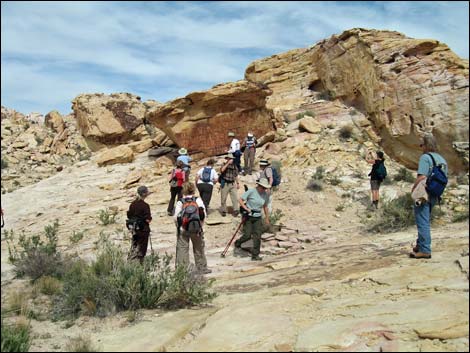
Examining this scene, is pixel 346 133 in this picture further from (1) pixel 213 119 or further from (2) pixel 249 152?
(1) pixel 213 119

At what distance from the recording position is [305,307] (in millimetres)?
4805

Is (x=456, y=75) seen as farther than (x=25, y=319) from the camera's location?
Yes

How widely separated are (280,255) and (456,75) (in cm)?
921

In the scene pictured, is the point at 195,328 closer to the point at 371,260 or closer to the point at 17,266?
the point at 17,266

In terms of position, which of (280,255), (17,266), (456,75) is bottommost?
(280,255)

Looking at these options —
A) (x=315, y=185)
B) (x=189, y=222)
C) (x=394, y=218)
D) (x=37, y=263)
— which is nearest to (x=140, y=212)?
(x=189, y=222)

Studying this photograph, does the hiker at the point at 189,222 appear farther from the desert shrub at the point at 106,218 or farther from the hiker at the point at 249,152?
the hiker at the point at 249,152

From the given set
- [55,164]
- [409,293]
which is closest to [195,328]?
[409,293]

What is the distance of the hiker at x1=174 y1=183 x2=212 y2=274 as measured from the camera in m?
7.04

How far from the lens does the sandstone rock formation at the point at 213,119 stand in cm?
1850

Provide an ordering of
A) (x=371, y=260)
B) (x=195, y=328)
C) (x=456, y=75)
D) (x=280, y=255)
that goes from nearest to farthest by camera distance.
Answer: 1. (x=195, y=328)
2. (x=371, y=260)
3. (x=280, y=255)
4. (x=456, y=75)

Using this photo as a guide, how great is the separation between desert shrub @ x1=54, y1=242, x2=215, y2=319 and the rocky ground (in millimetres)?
171

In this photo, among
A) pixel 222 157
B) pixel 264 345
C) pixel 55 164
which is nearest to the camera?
pixel 264 345

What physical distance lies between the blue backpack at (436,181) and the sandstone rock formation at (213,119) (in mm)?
12929
